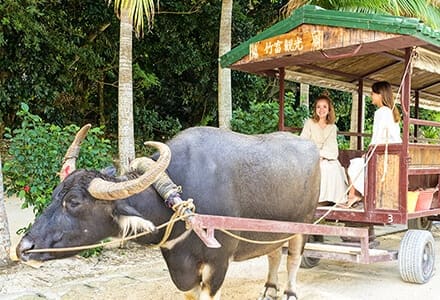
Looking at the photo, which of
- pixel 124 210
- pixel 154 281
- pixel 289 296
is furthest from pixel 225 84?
pixel 124 210

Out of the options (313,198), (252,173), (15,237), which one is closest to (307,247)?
(313,198)

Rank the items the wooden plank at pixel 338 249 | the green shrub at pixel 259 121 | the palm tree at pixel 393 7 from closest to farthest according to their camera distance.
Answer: the wooden plank at pixel 338 249 < the palm tree at pixel 393 7 < the green shrub at pixel 259 121

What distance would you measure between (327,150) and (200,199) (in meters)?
2.53

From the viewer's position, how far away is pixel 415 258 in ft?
15.3

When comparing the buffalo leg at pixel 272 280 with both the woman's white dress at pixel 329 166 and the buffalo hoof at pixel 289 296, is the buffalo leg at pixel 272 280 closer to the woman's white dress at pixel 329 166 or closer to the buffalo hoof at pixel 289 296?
the buffalo hoof at pixel 289 296

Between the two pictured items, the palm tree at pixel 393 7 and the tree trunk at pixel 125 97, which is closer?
the tree trunk at pixel 125 97

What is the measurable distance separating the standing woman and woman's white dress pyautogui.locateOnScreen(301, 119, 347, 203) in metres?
0.18

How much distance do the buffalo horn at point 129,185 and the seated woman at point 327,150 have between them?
2.88m

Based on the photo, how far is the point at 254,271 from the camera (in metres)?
5.44

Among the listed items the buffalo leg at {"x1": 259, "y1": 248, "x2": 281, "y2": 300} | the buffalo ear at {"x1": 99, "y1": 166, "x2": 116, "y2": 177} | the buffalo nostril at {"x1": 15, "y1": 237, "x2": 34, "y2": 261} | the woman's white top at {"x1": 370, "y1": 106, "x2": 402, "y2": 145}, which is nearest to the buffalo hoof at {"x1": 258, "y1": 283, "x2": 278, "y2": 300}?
the buffalo leg at {"x1": 259, "y1": 248, "x2": 281, "y2": 300}

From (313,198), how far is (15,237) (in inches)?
175

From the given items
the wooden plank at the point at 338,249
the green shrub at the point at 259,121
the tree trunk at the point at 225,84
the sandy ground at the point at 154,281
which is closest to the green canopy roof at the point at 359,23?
the wooden plank at the point at 338,249

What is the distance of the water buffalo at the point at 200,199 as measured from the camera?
2758 millimetres

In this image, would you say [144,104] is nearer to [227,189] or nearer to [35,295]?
[35,295]
